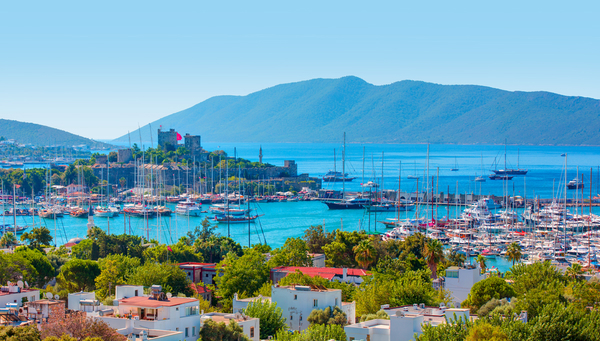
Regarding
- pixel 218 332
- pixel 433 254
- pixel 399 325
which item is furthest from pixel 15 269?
pixel 433 254

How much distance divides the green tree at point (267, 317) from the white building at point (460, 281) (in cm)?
920

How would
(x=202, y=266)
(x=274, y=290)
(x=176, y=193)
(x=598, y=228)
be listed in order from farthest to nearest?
(x=176, y=193) → (x=598, y=228) → (x=202, y=266) → (x=274, y=290)

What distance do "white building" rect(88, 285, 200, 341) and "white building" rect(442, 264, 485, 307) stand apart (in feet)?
41.8

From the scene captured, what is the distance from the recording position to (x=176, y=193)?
109 metres

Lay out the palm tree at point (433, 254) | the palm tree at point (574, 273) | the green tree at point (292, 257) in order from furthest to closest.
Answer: the palm tree at point (433, 254) → the green tree at point (292, 257) → the palm tree at point (574, 273)

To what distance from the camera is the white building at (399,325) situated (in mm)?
18141

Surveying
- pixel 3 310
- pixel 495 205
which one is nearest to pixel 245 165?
pixel 495 205

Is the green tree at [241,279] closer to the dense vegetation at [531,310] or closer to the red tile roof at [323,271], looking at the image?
the red tile roof at [323,271]

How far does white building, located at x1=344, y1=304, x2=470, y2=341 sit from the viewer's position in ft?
59.5

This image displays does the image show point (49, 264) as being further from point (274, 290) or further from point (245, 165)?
point (245, 165)

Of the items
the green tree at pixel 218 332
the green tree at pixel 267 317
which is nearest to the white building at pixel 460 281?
the green tree at pixel 267 317

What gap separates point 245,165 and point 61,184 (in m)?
30.5

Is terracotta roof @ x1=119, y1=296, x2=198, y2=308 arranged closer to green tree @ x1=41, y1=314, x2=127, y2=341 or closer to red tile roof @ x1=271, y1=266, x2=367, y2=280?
green tree @ x1=41, y1=314, x2=127, y2=341

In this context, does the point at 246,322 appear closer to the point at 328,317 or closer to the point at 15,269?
the point at 328,317
